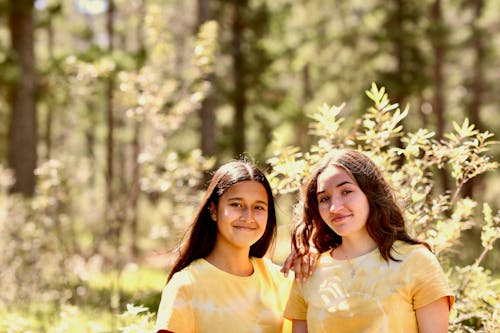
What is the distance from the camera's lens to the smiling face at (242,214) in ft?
9.06

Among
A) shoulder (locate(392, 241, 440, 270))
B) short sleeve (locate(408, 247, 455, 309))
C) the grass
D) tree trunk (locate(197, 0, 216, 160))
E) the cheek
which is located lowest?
the grass

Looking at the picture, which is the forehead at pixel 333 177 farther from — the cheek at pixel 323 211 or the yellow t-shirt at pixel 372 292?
the yellow t-shirt at pixel 372 292

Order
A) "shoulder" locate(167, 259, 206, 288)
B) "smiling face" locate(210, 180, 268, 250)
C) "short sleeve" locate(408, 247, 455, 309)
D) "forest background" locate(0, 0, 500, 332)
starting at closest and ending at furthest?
"short sleeve" locate(408, 247, 455, 309) → "shoulder" locate(167, 259, 206, 288) → "smiling face" locate(210, 180, 268, 250) → "forest background" locate(0, 0, 500, 332)

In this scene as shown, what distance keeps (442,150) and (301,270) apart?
4.02 ft

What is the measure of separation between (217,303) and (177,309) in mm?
167

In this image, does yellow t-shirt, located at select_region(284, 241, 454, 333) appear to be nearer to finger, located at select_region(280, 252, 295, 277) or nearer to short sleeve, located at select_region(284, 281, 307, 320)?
short sleeve, located at select_region(284, 281, 307, 320)

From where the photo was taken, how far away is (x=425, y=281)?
2395 mm

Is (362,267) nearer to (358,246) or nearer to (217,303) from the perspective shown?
(358,246)

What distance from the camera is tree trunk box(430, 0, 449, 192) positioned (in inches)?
618

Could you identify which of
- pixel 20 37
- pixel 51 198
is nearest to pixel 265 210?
pixel 51 198

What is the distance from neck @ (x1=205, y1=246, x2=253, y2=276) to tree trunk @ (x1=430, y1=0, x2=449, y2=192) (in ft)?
43.9

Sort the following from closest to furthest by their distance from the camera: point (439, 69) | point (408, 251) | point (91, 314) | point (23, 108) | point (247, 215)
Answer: point (408, 251) < point (247, 215) < point (91, 314) < point (23, 108) < point (439, 69)

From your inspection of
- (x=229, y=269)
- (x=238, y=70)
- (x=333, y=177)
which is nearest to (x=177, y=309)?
(x=229, y=269)

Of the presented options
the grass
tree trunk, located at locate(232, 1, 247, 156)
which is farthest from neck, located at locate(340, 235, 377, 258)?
tree trunk, located at locate(232, 1, 247, 156)
